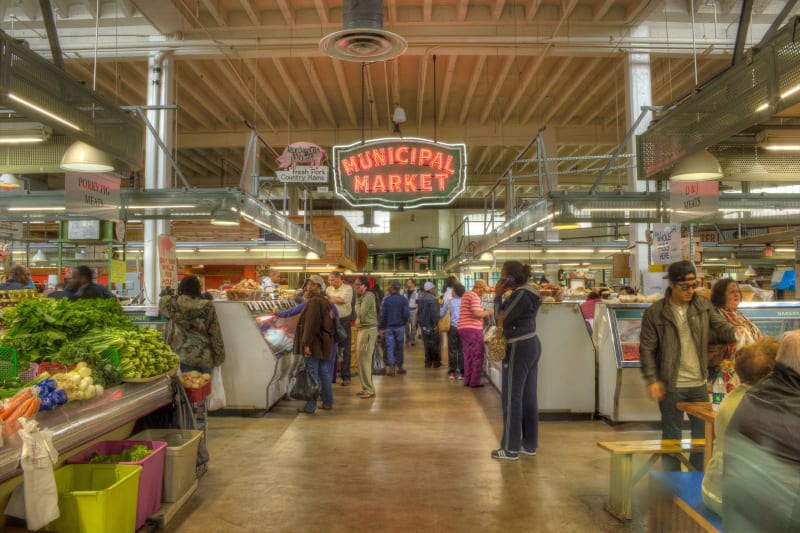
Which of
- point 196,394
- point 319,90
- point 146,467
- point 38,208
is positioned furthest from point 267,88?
point 146,467

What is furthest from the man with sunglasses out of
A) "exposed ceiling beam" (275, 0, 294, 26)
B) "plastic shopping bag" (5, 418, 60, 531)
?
"exposed ceiling beam" (275, 0, 294, 26)

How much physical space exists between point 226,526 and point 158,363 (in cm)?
122

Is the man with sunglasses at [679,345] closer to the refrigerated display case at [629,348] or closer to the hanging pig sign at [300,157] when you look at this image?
the refrigerated display case at [629,348]

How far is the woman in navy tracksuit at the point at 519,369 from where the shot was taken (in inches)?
204

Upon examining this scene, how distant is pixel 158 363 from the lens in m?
4.19

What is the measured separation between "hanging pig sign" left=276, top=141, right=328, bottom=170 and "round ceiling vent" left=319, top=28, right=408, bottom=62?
4.38 metres

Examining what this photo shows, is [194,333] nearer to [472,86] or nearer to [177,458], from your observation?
[177,458]

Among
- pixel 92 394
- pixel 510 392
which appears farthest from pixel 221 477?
pixel 510 392

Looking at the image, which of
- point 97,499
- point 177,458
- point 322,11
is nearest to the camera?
point 97,499

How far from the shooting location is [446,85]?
1194 centimetres

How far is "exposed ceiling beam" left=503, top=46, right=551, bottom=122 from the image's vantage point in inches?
413

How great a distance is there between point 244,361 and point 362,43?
3879 millimetres

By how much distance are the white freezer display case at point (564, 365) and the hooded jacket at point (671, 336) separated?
2831 mm

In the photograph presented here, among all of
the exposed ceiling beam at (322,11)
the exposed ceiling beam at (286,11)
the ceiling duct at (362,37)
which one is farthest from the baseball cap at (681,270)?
the exposed ceiling beam at (286,11)
